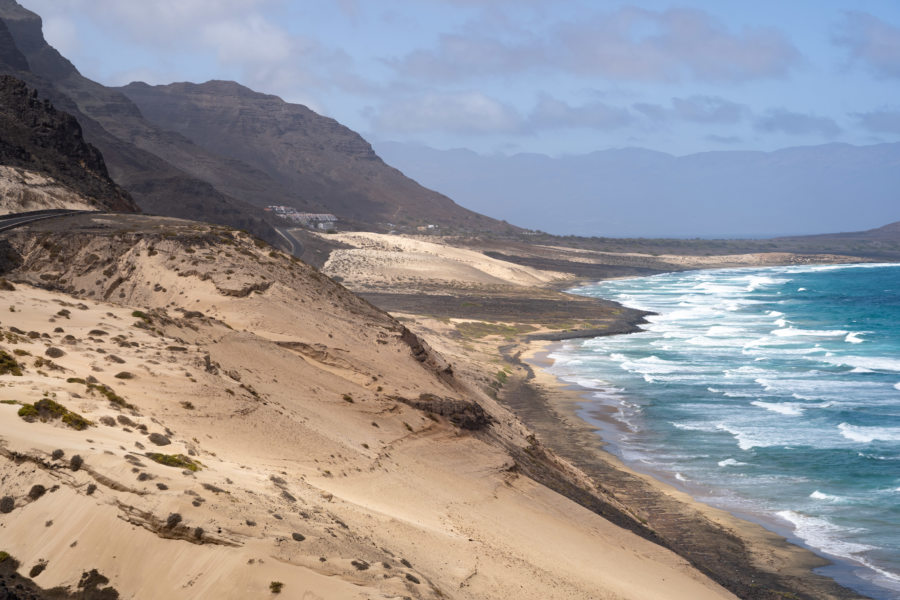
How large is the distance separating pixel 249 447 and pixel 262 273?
8.46 metres

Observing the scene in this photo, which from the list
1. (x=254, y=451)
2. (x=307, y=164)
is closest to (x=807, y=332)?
(x=254, y=451)

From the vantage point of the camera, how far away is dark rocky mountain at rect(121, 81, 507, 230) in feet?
572

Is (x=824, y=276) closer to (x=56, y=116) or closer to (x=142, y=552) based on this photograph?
(x=56, y=116)

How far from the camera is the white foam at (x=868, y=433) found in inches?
1069

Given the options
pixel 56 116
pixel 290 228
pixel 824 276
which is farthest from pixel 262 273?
pixel 824 276

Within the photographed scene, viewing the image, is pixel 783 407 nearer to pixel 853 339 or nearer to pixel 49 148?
pixel 853 339

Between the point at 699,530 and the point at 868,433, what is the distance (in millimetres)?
11327

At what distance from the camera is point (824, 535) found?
19.8 meters

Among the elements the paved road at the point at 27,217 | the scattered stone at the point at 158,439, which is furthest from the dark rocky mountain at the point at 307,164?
the scattered stone at the point at 158,439

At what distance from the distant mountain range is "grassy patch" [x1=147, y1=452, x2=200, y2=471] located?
5639 cm

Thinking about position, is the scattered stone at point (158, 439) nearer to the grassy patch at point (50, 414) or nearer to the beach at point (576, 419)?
the grassy patch at point (50, 414)

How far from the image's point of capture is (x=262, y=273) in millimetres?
21016

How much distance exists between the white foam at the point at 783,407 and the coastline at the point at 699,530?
697 centimetres

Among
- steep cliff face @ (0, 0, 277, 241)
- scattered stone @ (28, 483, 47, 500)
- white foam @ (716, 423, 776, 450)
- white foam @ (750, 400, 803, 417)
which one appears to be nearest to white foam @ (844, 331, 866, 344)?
white foam @ (750, 400, 803, 417)
